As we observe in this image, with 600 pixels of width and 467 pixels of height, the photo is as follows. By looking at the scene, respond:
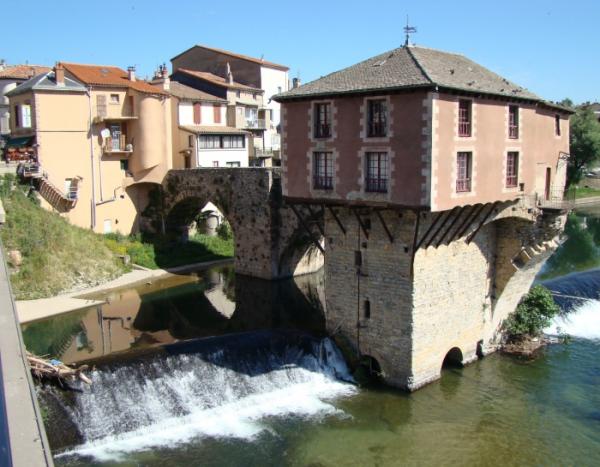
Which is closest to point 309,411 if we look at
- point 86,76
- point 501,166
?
point 501,166

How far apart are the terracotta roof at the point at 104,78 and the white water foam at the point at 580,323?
27041mm

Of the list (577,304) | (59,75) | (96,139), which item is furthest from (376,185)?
(59,75)

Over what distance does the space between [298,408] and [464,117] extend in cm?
1033

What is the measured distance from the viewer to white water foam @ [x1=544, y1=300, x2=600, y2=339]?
2669cm

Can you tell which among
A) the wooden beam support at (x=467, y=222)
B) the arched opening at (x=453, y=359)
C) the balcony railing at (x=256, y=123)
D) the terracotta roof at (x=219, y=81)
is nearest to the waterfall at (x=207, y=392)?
the arched opening at (x=453, y=359)

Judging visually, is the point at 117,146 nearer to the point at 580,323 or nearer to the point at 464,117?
the point at 464,117

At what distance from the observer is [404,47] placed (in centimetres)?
2162

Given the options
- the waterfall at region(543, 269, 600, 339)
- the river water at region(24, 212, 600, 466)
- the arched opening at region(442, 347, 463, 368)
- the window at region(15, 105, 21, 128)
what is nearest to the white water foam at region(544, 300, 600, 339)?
the waterfall at region(543, 269, 600, 339)

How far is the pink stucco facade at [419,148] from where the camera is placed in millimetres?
18844

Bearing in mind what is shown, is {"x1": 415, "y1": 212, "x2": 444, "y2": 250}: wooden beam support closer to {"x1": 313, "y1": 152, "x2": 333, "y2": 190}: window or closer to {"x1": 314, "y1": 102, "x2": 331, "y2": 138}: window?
{"x1": 313, "y1": 152, "x2": 333, "y2": 190}: window

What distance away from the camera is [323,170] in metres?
21.6

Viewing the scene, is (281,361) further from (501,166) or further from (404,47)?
(404,47)

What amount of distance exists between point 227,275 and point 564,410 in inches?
883

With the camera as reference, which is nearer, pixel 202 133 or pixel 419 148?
pixel 419 148
